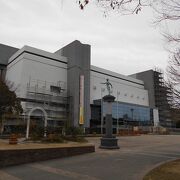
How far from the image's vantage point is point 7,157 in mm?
12492

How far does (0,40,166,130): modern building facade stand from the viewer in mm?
67812

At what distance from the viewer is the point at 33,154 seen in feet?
45.6

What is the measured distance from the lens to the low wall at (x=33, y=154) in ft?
40.9

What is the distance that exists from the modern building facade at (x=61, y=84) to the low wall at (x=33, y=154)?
44738 millimetres

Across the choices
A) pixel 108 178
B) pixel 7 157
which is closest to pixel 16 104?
pixel 7 157

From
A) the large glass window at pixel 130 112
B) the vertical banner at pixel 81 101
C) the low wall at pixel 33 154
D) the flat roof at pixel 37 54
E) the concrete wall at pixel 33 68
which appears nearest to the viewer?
the low wall at pixel 33 154

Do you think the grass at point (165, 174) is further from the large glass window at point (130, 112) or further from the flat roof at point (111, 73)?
the flat roof at point (111, 73)

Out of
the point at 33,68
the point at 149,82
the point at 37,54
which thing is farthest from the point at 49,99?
the point at 149,82

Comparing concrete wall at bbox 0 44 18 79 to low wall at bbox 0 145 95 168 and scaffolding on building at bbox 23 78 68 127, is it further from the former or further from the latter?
low wall at bbox 0 145 95 168

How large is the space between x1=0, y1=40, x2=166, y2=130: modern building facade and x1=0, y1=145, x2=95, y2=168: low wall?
1761 inches

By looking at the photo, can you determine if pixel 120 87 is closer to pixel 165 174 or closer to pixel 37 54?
pixel 37 54

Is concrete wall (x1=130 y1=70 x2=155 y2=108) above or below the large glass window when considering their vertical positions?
above

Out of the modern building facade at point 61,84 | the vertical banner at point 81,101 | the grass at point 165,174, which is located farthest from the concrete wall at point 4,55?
the grass at point 165,174

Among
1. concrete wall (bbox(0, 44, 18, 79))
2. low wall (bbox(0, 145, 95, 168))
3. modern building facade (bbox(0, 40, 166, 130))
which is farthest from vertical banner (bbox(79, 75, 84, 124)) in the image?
low wall (bbox(0, 145, 95, 168))
